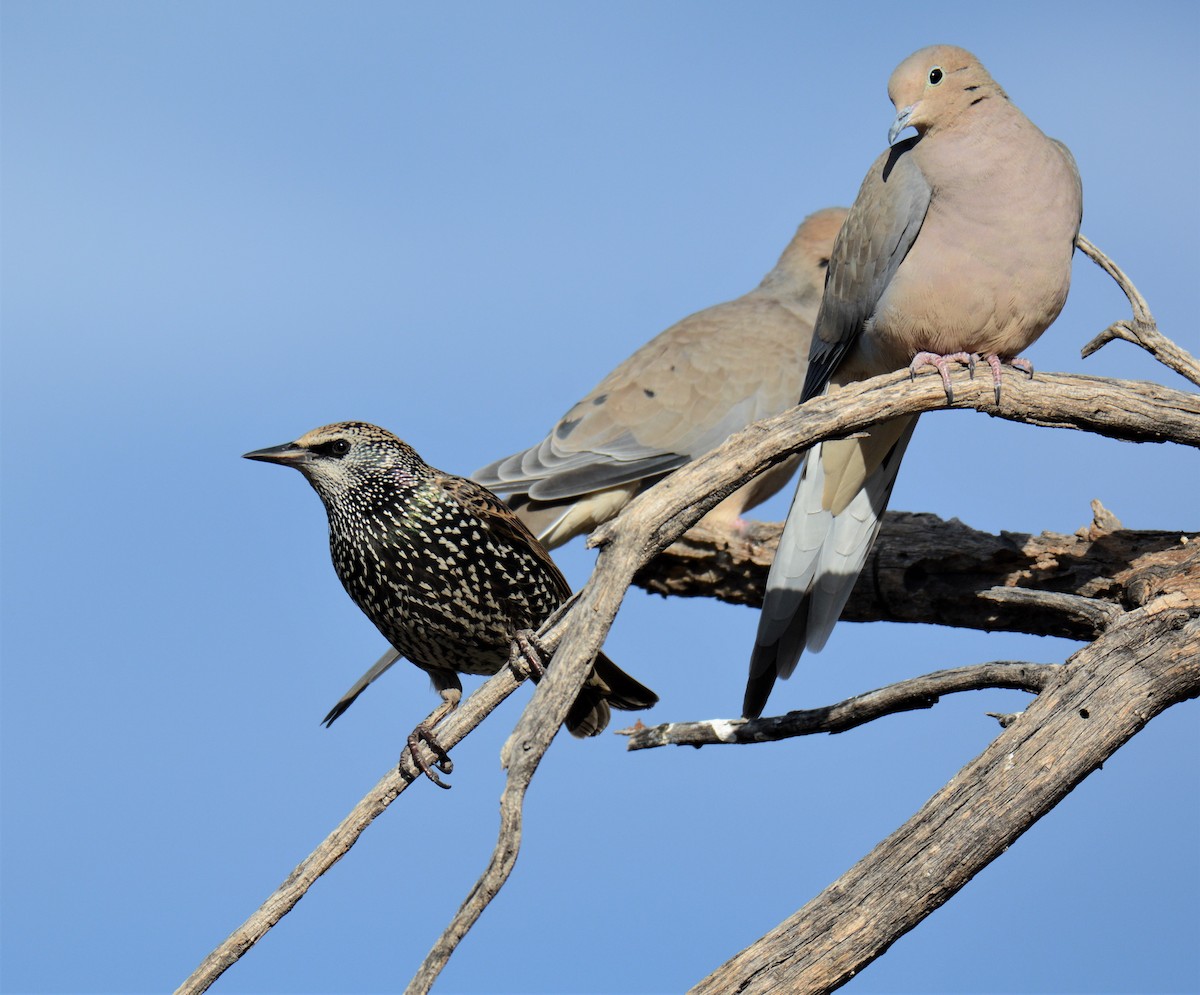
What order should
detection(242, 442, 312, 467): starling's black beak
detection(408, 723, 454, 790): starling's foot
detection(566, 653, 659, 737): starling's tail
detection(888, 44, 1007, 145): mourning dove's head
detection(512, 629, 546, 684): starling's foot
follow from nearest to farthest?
1. detection(512, 629, 546, 684): starling's foot
2. detection(408, 723, 454, 790): starling's foot
3. detection(888, 44, 1007, 145): mourning dove's head
4. detection(242, 442, 312, 467): starling's black beak
5. detection(566, 653, 659, 737): starling's tail

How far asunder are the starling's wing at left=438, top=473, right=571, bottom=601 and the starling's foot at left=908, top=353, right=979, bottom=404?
3.76ft

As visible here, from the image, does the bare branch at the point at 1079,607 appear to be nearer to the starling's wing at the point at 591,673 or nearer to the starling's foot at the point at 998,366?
the starling's foot at the point at 998,366

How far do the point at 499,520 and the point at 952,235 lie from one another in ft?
4.76

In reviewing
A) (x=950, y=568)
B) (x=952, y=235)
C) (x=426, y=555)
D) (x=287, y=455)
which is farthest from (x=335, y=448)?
(x=950, y=568)

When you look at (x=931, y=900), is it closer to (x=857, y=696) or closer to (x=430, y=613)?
(x=857, y=696)

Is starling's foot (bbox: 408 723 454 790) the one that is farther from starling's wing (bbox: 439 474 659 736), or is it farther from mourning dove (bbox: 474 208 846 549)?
mourning dove (bbox: 474 208 846 549)

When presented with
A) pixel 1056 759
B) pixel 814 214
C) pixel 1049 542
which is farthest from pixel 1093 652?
pixel 814 214

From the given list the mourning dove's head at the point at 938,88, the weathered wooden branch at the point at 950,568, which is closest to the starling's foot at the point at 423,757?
the weathered wooden branch at the point at 950,568

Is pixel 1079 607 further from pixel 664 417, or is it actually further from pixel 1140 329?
pixel 664 417

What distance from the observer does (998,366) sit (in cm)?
352

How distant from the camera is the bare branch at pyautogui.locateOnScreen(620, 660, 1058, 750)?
11.4ft

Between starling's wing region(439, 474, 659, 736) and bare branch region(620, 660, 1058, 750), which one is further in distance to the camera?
starling's wing region(439, 474, 659, 736)

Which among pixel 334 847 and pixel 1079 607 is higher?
pixel 334 847

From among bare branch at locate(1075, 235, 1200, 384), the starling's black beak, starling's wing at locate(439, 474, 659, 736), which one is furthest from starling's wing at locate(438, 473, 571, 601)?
bare branch at locate(1075, 235, 1200, 384)
